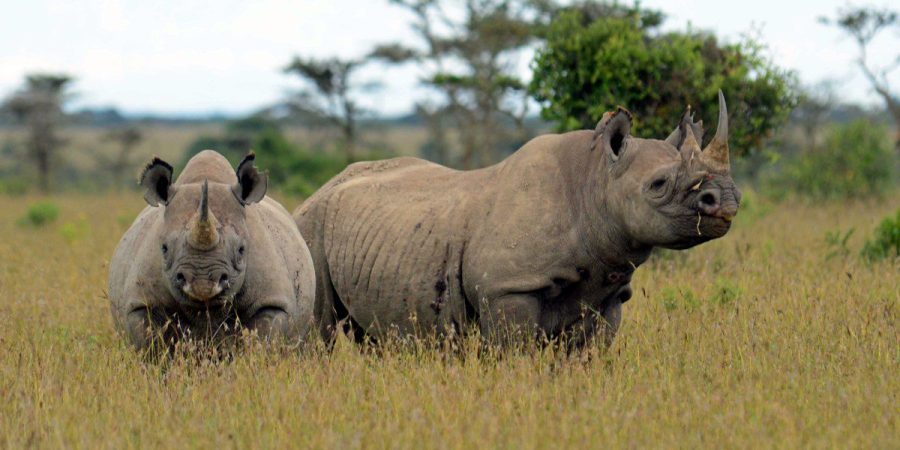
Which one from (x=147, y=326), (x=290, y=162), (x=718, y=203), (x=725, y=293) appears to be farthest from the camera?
(x=290, y=162)

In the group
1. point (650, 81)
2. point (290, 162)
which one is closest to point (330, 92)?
point (290, 162)

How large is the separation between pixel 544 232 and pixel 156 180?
218cm

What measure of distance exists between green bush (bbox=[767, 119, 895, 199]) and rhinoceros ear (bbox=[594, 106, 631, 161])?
1430cm

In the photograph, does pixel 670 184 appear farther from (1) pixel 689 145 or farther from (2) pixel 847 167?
(2) pixel 847 167

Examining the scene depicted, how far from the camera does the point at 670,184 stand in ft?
20.1

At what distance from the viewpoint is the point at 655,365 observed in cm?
668

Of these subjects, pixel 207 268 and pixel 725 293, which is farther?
pixel 725 293

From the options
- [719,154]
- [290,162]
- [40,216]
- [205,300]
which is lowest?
[40,216]

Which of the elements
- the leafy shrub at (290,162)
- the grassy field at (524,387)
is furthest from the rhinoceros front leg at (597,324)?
the leafy shrub at (290,162)

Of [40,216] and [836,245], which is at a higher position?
[836,245]

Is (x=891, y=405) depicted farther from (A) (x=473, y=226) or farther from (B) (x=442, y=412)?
(A) (x=473, y=226)

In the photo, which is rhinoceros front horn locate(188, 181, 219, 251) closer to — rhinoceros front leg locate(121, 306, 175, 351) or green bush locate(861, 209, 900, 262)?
rhinoceros front leg locate(121, 306, 175, 351)

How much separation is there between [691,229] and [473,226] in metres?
1.44

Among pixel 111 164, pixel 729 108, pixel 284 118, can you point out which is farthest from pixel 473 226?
pixel 111 164
